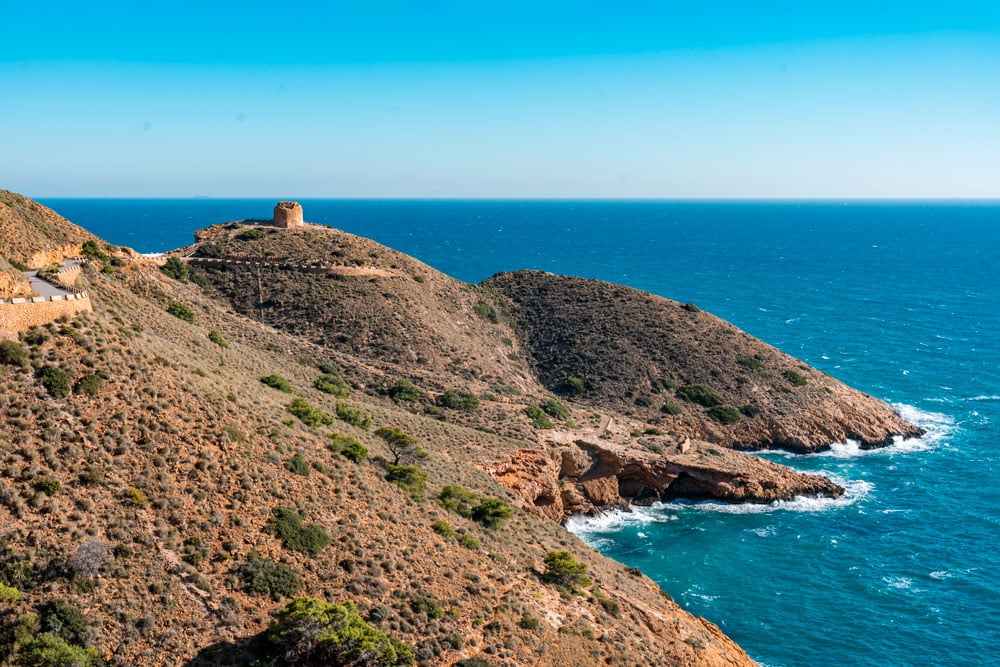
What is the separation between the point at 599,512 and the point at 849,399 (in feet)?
120

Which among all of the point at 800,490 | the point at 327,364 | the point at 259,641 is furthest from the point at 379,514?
the point at 800,490

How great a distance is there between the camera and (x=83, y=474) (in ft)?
90.9

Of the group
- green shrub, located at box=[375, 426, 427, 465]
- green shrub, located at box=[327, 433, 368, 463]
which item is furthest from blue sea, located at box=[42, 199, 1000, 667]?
green shrub, located at box=[327, 433, 368, 463]

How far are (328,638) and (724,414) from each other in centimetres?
5687

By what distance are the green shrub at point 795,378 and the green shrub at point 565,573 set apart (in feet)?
168

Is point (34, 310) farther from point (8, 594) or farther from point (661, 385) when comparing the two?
point (661, 385)

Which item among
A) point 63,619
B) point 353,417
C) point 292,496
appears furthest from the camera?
point 353,417

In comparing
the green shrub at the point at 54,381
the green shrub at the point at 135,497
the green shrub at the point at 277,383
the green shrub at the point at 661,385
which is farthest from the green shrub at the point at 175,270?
the green shrub at the point at 661,385

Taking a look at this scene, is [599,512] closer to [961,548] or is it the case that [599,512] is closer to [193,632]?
[961,548]

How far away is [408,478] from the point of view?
38875mm

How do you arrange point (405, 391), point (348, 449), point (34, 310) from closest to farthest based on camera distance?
point (34, 310)
point (348, 449)
point (405, 391)

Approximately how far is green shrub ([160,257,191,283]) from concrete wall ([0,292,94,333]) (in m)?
37.9

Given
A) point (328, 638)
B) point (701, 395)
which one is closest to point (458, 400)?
point (701, 395)

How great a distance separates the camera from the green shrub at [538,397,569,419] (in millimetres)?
67000
